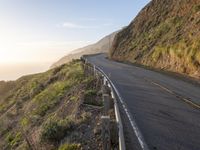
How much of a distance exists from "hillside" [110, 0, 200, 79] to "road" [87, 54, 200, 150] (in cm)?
834

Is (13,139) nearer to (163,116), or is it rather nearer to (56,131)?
Answer: (56,131)

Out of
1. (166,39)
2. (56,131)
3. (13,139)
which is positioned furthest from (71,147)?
(166,39)

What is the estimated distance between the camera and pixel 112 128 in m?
9.22

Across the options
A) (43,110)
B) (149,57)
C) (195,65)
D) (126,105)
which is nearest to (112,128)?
(126,105)

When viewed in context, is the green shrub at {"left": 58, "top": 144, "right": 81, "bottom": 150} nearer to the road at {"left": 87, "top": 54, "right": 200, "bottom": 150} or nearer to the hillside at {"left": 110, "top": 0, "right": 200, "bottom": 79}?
the road at {"left": 87, "top": 54, "right": 200, "bottom": 150}

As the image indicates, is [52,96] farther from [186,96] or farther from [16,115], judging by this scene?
[186,96]

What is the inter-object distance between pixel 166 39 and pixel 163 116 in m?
27.3

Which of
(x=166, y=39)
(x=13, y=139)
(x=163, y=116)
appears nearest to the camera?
(x=163, y=116)

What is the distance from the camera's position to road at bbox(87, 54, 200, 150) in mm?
9055

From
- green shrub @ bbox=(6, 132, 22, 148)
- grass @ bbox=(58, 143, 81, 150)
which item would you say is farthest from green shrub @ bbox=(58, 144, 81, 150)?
green shrub @ bbox=(6, 132, 22, 148)

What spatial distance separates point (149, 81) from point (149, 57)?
55.5ft

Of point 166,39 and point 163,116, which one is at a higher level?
point 166,39

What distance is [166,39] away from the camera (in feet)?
126

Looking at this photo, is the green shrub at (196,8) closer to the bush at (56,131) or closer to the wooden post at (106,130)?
the bush at (56,131)
